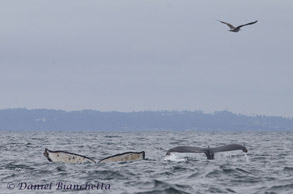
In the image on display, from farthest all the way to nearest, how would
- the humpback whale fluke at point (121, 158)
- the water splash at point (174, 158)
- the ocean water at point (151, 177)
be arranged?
the water splash at point (174, 158)
the humpback whale fluke at point (121, 158)
the ocean water at point (151, 177)

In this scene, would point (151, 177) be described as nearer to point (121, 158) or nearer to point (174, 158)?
point (121, 158)

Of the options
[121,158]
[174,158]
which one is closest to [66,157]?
[121,158]

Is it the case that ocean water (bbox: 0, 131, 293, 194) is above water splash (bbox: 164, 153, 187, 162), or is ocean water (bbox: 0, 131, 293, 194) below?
below

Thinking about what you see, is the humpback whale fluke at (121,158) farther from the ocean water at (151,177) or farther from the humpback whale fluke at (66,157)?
the humpback whale fluke at (66,157)

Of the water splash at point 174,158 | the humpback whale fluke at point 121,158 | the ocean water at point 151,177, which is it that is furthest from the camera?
the water splash at point 174,158

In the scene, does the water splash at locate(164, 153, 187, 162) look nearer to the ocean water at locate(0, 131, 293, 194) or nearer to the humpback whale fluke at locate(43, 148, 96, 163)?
the ocean water at locate(0, 131, 293, 194)

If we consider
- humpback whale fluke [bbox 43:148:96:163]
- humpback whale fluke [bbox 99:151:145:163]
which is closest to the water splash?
humpback whale fluke [bbox 99:151:145:163]

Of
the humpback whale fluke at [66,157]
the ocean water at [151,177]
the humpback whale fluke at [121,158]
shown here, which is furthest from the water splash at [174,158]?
the humpback whale fluke at [66,157]

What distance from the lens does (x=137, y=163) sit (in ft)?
84.3

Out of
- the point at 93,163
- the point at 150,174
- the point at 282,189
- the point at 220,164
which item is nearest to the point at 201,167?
the point at 220,164

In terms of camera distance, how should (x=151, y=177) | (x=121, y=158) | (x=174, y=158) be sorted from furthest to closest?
1. (x=174, y=158)
2. (x=121, y=158)
3. (x=151, y=177)

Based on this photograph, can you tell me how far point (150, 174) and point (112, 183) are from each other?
2.63m

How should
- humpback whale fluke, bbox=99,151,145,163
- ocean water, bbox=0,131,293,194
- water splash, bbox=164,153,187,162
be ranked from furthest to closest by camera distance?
water splash, bbox=164,153,187,162, humpback whale fluke, bbox=99,151,145,163, ocean water, bbox=0,131,293,194

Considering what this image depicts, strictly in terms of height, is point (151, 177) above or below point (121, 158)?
below
